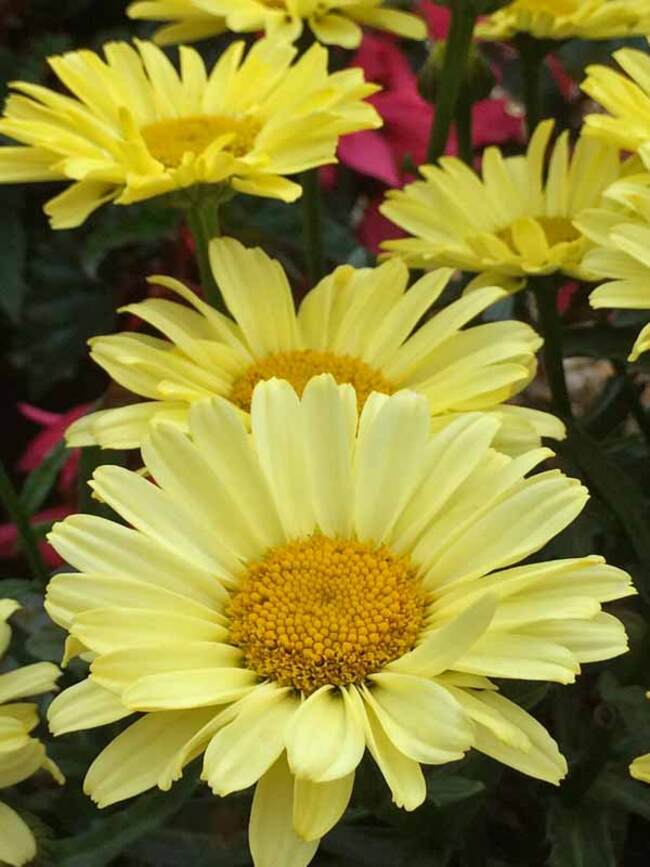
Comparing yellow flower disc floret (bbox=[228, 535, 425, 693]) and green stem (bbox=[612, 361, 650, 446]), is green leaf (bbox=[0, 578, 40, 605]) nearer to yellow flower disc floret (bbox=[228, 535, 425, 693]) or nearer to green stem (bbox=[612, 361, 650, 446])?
yellow flower disc floret (bbox=[228, 535, 425, 693])

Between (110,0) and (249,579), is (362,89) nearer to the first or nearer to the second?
(249,579)

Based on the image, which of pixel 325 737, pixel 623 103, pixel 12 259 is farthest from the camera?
pixel 12 259

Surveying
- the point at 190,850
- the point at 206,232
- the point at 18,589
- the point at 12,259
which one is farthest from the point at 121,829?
the point at 12,259

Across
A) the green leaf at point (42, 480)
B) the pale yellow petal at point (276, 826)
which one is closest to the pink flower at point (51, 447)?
the green leaf at point (42, 480)

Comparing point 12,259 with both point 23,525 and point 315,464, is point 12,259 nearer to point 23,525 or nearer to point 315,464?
point 23,525

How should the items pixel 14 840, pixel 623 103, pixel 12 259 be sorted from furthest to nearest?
pixel 12 259, pixel 623 103, pixel 14 840

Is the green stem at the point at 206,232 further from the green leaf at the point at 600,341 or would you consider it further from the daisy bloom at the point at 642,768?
the daisy bloom at the point at 642,768
